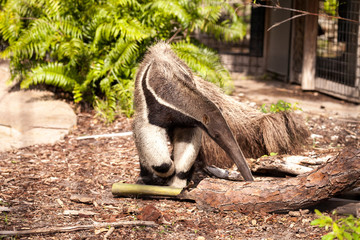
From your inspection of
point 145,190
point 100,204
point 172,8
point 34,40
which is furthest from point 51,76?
point 145,190

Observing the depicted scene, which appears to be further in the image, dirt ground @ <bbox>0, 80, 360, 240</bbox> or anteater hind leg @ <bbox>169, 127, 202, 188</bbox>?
anteater hind leg @ <bbox>169, 127, 202, 188</bbox>

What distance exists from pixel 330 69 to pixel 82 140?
543cm

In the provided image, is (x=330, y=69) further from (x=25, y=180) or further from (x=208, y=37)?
(x=25, y=180)

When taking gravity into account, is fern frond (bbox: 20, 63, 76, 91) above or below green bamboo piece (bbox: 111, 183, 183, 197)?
above

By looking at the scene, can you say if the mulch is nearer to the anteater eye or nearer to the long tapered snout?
the long tapered snout

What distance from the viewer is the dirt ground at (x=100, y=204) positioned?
3.39 metres

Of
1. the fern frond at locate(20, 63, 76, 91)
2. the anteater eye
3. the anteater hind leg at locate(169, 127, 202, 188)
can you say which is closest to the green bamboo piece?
the anteater hind leg at locate(169, 127, 202, 188)

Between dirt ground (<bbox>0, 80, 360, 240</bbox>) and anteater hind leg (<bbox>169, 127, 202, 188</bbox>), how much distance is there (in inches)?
10.2

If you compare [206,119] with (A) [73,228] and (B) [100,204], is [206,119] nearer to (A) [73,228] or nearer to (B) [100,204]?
(B) [100,204]

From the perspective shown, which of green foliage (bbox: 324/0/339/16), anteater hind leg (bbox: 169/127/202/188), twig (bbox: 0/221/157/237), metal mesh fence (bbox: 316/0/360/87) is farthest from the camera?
metal mesh fence (bbox: 316/0/360/87)

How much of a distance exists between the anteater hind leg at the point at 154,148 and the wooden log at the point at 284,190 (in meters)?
0.33

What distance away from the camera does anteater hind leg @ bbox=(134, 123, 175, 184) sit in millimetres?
3922

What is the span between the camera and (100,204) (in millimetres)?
3947

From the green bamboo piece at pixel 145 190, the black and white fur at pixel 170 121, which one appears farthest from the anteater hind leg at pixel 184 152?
the green bamboo piece at pixel 145 190
